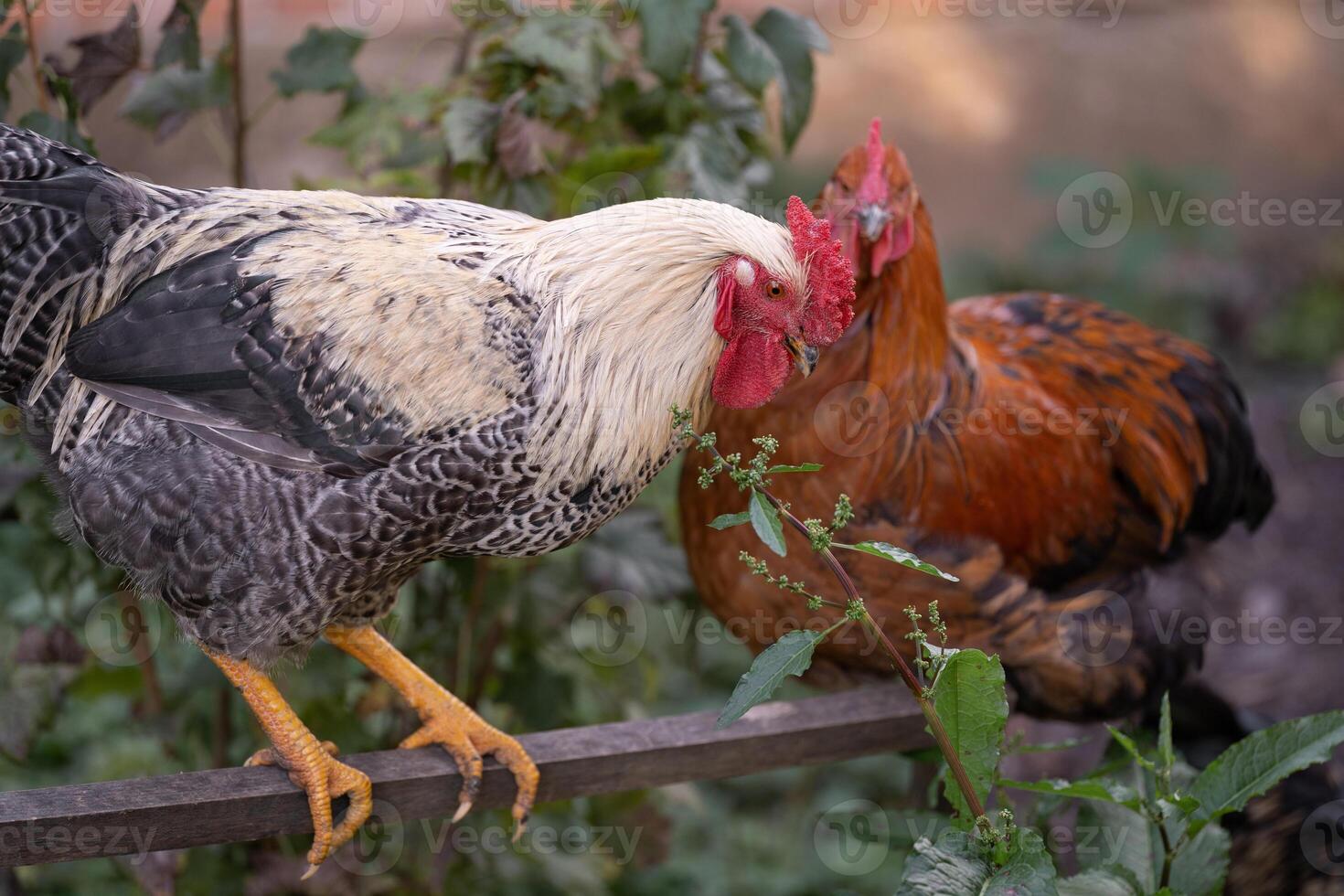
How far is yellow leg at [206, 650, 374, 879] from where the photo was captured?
2.04 m

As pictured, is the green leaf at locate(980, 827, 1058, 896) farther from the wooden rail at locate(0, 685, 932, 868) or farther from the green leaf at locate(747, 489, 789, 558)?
the wooden rail at locate(0, 685, 932, 868)

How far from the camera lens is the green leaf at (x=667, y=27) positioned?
8.23 ft

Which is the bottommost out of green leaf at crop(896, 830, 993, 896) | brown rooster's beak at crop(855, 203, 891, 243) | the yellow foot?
the yellow foot

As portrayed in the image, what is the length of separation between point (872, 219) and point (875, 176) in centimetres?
11

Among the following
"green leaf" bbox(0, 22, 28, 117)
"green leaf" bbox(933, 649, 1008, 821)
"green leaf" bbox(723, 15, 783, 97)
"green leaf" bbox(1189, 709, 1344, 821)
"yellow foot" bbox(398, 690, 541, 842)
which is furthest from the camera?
"green leaf" bbox(723, 15, 783, 97)

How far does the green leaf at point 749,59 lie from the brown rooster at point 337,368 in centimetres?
80

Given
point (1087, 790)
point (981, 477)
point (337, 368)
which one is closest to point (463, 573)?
point (337, 368)

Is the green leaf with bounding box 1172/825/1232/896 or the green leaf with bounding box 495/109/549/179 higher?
the green leaf with bounding box 495/109/549/179

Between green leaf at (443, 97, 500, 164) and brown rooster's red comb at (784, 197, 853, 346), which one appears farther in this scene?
green leaf at (443, 97, 500, 164)

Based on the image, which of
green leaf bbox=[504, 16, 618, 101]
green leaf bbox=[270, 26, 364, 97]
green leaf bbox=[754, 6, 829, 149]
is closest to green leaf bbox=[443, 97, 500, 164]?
green leaf bbox=[504, 16, 618, 101]

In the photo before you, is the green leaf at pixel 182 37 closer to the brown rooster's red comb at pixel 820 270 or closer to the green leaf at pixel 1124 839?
the brown rooster's red comb at pixel 820 270

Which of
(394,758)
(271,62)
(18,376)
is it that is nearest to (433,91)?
(18,376)

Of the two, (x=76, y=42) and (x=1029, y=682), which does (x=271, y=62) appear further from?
(x=1029, y=682)

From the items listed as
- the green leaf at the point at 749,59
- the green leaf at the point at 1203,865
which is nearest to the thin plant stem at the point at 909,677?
the green leaf at the point at 1203,865
